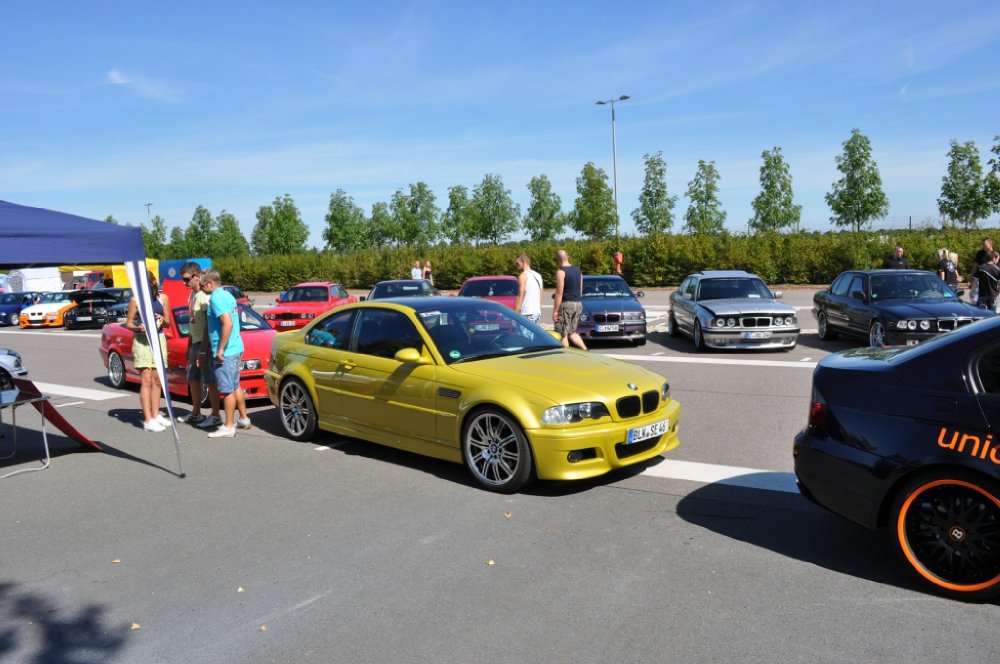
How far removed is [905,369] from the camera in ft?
14.1

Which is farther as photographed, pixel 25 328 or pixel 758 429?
pixel 25 328

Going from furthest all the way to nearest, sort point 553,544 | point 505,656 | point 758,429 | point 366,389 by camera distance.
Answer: point 758,429 < point 366,389 < point 553,544 < point 505,656

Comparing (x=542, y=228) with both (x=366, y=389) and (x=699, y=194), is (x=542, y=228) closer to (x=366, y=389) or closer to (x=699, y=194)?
(x=699, y=194)

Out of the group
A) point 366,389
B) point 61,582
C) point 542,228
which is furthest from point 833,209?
point 61,582

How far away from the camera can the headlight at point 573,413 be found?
5758 mm

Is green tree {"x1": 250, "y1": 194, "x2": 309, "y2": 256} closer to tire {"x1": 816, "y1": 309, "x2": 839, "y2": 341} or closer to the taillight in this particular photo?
tire {"x1": 816, "y1": 309, "x2": 839, "y2": 341}

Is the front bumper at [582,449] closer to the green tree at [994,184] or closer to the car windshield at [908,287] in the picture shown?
the car windshield at [908,287]

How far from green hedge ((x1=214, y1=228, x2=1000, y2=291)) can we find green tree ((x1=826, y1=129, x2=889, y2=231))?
899 centimetres

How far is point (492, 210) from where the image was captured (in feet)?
205

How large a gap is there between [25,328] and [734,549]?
3282cm

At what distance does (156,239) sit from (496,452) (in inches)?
3162

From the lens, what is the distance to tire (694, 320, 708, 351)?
14323 millimetres

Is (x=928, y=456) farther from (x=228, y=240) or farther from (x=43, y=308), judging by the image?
(x=228, y=240)

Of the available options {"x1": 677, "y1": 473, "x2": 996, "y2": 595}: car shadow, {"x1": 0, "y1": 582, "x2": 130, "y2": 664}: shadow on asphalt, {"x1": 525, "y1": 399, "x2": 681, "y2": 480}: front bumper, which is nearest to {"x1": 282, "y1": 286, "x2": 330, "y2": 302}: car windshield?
{"x1": 525, "y1": 399, "x2": 681, "y2": 480}: front bumper
